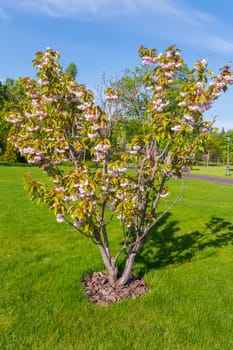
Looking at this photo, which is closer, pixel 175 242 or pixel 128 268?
pixel 128 268

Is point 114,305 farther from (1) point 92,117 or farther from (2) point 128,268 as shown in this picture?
(1) point 92,117

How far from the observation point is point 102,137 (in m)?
3.31

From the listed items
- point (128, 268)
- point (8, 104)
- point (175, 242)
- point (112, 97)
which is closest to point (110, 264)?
point (128, 268)

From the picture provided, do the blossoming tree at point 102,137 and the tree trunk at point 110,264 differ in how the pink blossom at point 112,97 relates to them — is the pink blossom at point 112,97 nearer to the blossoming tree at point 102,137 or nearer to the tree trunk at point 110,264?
the blossoming tree at point 102,137

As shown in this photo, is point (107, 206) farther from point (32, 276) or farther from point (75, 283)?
point (32, 276)

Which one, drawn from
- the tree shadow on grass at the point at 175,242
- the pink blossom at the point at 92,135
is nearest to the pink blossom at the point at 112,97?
the pink blossom at the point at 92,135

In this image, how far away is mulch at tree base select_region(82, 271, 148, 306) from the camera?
12.3 feet

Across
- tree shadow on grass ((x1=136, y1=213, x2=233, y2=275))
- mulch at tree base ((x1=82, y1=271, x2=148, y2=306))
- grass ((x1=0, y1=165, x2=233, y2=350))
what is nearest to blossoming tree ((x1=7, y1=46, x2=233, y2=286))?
mulch at tree base ((x1=82, y1=271, x2=148, y2=306))

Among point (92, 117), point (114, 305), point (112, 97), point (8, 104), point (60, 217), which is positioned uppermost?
point (8, 104)

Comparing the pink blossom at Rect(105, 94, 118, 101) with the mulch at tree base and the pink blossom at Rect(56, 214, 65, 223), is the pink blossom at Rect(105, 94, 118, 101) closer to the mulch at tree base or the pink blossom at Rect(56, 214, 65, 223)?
the pink blossom at Rect(56, 214, 65, 223)

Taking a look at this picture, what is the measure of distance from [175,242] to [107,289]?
264cm

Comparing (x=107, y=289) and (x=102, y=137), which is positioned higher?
(x=102, y=137)

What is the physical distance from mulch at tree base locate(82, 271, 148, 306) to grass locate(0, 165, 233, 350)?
133mm

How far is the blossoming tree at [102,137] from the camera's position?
3307 millimetres
